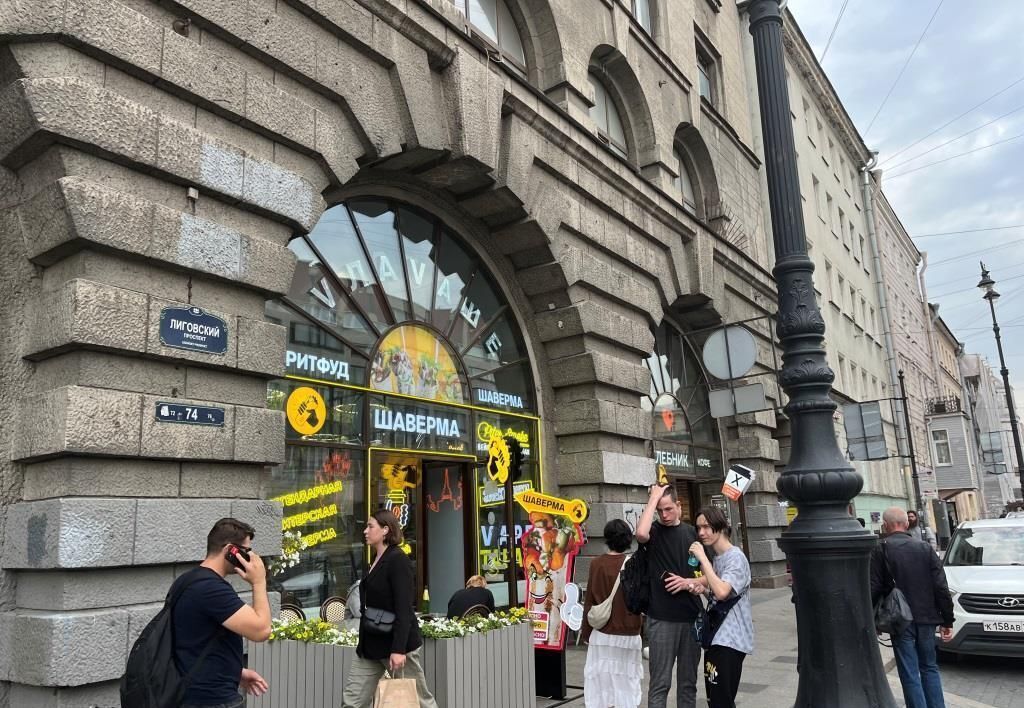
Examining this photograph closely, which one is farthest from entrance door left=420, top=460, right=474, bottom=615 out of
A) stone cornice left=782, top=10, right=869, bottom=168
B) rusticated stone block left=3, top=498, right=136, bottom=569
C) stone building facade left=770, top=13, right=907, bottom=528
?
stone cornice left=782, top=10, right=869, bottom=168

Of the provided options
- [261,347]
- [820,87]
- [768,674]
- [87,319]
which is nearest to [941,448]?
[820,87]

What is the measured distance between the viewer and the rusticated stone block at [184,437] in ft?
18.4

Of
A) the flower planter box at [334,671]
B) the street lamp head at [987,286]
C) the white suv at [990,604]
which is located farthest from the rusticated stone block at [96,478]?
the street lamp head at [987,286]

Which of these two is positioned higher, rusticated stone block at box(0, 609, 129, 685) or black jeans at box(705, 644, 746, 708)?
rusticated stone block at box(0, 609, 129, 685)

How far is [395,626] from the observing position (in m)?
5.22

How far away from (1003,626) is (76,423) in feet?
33.2

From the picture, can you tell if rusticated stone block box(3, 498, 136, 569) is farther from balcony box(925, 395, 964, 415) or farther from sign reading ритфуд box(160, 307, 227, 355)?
balcony box(925, 395, 964, 415)

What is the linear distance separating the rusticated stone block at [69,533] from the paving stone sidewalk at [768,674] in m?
4.21

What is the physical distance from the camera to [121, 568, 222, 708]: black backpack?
3.50 m

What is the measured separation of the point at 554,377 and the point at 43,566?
7.82 meters

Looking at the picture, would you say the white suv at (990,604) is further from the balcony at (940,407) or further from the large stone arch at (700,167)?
the balcony at (940,407)

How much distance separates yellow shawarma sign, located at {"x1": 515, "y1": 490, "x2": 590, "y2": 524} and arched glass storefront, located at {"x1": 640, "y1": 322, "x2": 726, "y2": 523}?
19.5ft

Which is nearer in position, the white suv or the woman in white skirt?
the woman in white skirt

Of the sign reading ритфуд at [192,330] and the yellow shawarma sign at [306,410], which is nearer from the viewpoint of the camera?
the sign reading ритфуд at [192,330]
